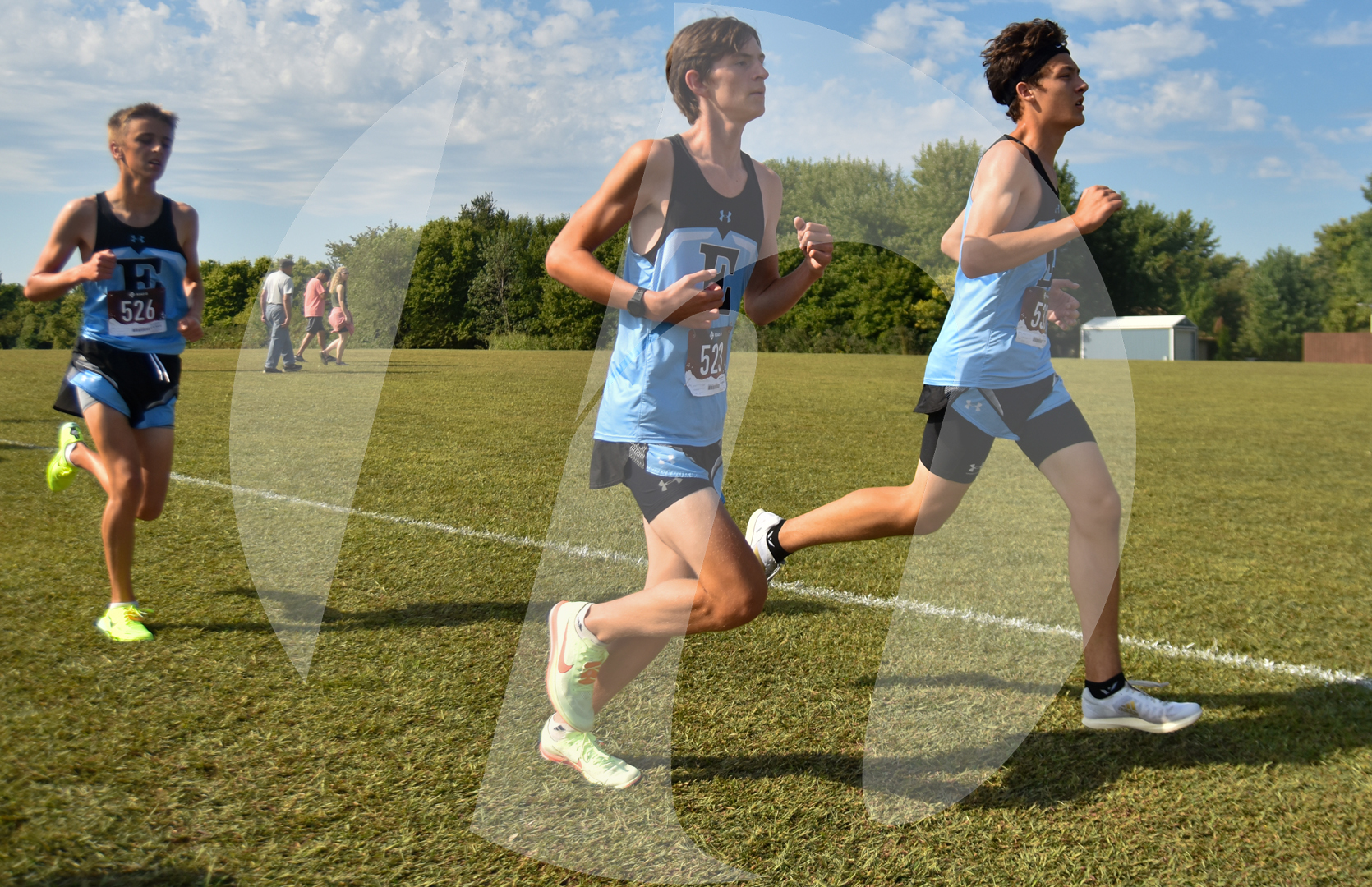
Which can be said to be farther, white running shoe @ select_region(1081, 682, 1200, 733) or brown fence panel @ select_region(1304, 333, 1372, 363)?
brown fence panel @ select_region(1304, 333, 1372, 363)

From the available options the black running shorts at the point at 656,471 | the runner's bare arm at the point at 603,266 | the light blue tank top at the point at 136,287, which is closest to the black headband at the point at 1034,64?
the runner's bare arm at the point at 603,266

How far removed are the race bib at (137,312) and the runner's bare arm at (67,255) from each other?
19 centimetres

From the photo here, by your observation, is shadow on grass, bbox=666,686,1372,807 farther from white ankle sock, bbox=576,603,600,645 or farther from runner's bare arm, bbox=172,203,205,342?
runner's bare arm, bbox=172,203,205,342

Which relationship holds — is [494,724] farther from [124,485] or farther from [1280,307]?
[1280,307]

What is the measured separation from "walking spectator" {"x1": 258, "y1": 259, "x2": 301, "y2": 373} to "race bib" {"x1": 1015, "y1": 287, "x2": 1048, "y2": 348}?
262 cm

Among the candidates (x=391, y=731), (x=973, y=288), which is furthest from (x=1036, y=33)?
(x=391, y=731)

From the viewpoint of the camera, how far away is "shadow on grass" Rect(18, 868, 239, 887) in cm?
236

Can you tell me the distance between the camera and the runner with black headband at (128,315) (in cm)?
416

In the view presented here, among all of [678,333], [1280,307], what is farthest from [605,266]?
[1280,307]

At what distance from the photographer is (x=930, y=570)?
5719mm

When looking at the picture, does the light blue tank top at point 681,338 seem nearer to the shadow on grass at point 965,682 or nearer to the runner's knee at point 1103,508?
the runner's knee at point 1103,508

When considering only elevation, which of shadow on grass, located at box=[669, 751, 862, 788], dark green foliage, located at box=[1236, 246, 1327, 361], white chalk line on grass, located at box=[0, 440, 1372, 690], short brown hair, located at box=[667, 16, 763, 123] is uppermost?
dark green foliage, located at box=[1236, 246, 1327, 361]

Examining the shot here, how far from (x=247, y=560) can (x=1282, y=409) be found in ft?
63.2

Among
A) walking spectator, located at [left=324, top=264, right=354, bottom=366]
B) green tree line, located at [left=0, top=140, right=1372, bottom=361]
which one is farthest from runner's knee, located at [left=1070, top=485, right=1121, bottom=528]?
walking spectator, located at [left=324, top=264, right=354, bottom=366]
